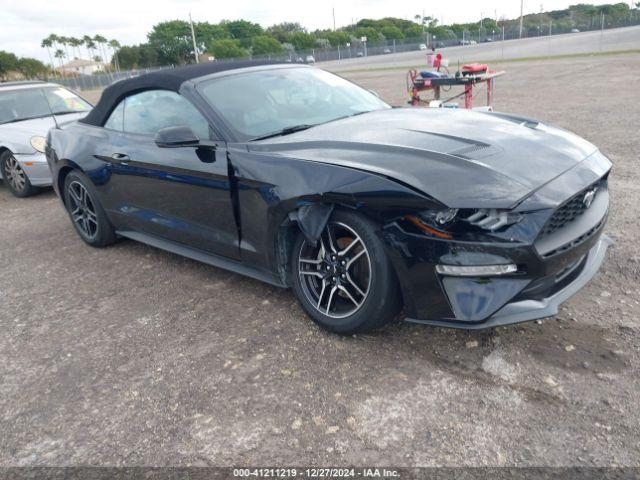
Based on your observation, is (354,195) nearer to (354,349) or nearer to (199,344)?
(354,349)

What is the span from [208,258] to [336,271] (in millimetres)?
1258

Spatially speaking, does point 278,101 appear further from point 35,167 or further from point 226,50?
point 226,50

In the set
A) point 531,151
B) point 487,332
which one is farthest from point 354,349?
point 531,151

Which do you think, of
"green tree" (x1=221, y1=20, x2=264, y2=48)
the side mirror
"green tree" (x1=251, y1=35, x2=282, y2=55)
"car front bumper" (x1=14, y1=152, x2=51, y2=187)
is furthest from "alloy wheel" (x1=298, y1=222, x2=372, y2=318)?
"green tree" (x1=221, y1=20, x2=264, y2=48)

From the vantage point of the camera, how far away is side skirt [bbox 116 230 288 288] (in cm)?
350

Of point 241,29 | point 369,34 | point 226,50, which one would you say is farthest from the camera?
point 241,29

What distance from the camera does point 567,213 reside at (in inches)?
107

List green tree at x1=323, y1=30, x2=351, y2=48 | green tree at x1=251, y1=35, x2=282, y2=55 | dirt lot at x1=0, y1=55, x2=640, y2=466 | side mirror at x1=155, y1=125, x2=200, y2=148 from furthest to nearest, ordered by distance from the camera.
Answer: green tree at x1=323, y1=30, x2=351, y2=48 → green tree at x1=251, y1=35, x2=282, y2=55 → side mirror at x1=155, y1=125, x2=200, y2=148 → dirt lot at x1=0, y1=55, x2=640, y2=466

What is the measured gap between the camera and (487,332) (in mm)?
3080

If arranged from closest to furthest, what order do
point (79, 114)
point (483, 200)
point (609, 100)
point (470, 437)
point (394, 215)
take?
point (470, 437), point (483, 200), point (394, 215), point (79, 114), point (609, 100)

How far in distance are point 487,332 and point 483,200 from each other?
928 millimetres

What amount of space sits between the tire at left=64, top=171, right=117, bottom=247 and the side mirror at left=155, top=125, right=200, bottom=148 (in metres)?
1.67

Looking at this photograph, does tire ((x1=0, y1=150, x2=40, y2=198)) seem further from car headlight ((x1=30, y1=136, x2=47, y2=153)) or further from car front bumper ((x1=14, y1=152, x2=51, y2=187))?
car headlight ((x1=30, y1=136, x2=47, y2=153))

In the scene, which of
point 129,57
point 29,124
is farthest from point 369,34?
point 29,124
